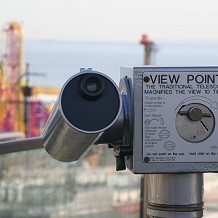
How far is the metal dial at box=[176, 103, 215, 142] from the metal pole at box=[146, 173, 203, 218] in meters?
0.09

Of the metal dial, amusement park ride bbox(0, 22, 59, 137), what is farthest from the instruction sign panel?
amusement park ride bbox(0, 22, 59, 137)

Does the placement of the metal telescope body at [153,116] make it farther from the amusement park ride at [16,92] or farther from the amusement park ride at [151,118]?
the amusement park ride at [16,92]

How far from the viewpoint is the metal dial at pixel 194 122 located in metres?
1.28

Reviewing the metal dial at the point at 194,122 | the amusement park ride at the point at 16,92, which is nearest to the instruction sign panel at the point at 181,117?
the metal dial at the point at 194,122

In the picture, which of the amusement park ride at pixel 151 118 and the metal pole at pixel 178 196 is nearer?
the amusement park ride at pixel 151 118

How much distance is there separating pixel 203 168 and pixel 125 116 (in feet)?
0.57

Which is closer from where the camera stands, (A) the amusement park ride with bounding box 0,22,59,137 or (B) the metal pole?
(B) the metal pole

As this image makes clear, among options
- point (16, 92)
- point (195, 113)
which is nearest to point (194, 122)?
point (195, 113)

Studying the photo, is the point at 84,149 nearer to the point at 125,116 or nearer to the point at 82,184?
the point at 125,116

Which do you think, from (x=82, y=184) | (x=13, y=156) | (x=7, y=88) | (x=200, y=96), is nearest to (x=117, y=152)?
(x=200, y=96)

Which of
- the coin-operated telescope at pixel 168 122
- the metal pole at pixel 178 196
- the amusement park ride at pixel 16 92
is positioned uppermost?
the amusement park ride at pixel 16 92

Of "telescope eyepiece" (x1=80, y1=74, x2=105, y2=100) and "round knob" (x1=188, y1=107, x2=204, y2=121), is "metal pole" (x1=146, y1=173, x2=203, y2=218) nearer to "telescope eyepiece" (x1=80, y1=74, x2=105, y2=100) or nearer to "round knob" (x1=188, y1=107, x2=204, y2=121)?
"round knob" (x1=188, y1=107, x2=204, y2=121)

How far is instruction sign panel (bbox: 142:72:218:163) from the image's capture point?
1274mm

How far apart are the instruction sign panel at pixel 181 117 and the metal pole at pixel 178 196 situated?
0.24 ft
